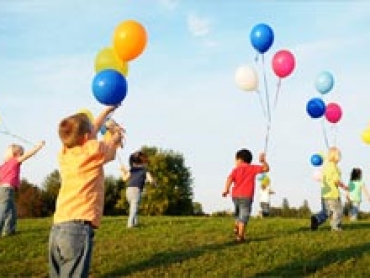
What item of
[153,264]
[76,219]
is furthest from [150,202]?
[76,219]

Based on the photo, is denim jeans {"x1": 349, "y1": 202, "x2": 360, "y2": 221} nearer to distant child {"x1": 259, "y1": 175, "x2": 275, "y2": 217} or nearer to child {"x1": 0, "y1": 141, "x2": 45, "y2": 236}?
distant child {"x1": 259, "y1": 175, "x2": 275, "y2": 217}

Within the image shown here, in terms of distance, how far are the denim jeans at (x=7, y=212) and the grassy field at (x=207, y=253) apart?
11.0 inches

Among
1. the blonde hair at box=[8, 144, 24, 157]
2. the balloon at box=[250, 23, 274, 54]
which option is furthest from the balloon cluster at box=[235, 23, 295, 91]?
the blonde hair at box=[8, 144, 24, 157]

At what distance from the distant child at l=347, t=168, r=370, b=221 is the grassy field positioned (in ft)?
28.3

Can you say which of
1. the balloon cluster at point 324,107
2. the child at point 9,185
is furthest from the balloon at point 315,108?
the child at point 9,185

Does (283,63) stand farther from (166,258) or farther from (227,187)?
(166,258)

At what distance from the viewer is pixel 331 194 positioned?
48.1 ft

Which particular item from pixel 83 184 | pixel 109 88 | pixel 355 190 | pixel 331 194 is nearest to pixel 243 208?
pixel 331 194

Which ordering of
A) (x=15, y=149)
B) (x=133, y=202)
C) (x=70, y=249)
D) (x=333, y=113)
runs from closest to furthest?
(x=70, y=249) < (x=15, y=149) < (x=133, y=202) < (x=333, y=113)

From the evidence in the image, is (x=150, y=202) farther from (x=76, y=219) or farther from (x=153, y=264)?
(x=76, y=219)

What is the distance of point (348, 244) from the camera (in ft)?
39.0

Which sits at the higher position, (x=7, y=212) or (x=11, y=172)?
(x=11, y=172)

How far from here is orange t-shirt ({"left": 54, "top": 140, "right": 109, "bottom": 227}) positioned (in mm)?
6559

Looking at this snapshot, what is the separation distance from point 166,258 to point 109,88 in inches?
126
